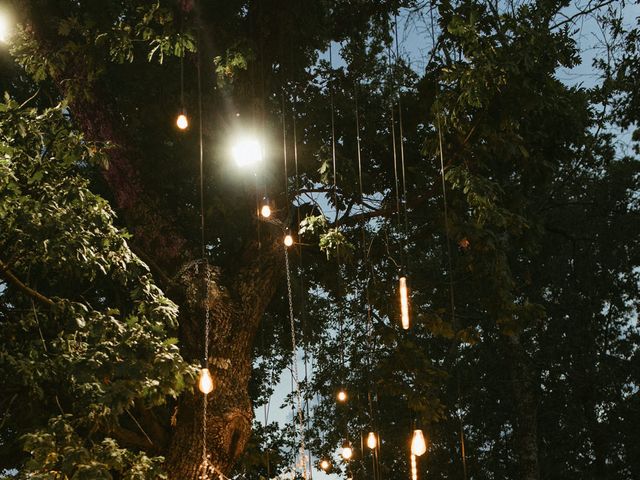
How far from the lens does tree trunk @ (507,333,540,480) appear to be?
9297mm

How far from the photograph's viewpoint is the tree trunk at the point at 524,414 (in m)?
9.30

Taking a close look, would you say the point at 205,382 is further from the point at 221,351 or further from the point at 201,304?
the point at 201,304

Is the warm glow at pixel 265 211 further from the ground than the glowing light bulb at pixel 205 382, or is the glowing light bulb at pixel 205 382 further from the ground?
the warm glow at pixel 265 211

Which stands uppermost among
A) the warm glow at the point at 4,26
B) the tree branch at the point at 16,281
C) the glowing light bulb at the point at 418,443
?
the warm glow at the point at 4,26

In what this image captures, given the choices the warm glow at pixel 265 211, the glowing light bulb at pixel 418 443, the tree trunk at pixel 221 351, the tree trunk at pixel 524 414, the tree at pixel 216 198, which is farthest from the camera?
the tree trunk at pixel 524 414

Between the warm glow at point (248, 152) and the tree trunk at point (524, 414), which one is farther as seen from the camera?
the tree trunk at point (524, 414)

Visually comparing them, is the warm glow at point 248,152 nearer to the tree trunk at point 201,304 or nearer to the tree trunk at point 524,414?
the tree trunk at point 201,304

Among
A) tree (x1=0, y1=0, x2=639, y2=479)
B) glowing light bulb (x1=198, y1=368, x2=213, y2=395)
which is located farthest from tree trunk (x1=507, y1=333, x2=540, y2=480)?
glowing light bulb (x1=198, y1=368, x2=213, y2=395)

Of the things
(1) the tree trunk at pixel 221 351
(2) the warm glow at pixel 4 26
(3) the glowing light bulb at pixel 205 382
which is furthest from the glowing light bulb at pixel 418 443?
(2) the warm glow at pixel 4 26

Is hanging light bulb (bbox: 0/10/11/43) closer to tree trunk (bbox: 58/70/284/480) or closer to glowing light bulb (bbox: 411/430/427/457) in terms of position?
tree trunk (bbox: 58/70/284/480)

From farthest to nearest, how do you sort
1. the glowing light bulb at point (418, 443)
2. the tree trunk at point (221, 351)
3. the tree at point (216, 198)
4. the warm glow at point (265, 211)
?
1. the warm glow at point (265, 211)
2. the tree trunk at point (221, 351)
3. the tree at point (216, 198)
4. the glowing light bulb at point (418, 443)

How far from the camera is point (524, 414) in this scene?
9.66 meters

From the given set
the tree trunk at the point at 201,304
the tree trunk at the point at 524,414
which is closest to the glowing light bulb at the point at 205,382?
the tree trunk at the point at 201,304

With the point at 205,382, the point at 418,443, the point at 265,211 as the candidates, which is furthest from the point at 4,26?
the point at 418,443
